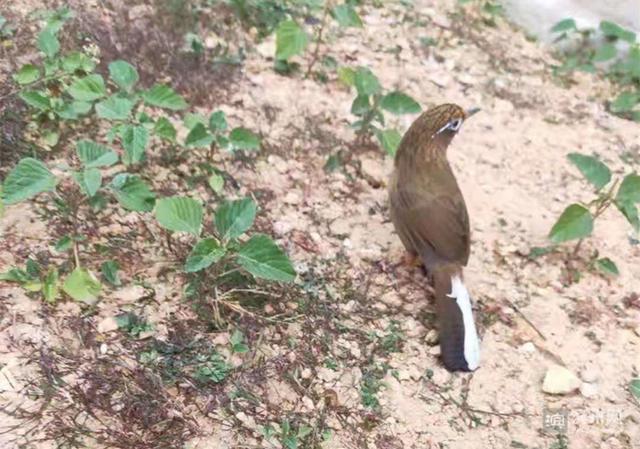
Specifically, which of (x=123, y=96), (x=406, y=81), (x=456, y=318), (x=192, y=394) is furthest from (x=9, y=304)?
(x=406, y=81)

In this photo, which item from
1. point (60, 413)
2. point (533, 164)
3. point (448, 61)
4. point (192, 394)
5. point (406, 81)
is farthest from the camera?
point (448, 61)

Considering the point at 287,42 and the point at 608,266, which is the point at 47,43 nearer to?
the point at 287,42

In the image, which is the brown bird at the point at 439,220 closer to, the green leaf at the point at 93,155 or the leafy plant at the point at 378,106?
the leafy plant at the point at 378,106

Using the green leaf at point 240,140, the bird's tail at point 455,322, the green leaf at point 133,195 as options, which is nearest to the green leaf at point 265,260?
the green leaf at point 133,195

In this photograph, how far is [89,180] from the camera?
318 cm

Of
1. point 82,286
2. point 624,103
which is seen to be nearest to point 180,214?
point 82,286

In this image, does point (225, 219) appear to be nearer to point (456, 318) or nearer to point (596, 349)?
point (456, 318)

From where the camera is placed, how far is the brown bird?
3.61m

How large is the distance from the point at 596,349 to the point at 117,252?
256cm

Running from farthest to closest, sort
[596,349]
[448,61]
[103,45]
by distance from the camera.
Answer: [448,61] → [103,45] → [596,349]

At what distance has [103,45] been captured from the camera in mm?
4863

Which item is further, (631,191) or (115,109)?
(631,191)

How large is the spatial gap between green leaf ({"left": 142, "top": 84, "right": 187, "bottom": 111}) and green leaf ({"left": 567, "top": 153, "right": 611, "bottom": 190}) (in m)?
2.27

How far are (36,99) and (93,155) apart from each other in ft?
2.60
